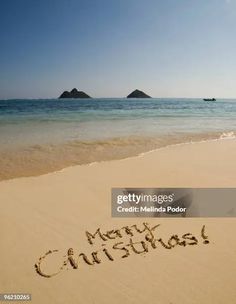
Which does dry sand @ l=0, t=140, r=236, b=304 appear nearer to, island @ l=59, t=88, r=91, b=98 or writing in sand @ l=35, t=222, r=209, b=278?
writing in sand @ l=35, t=222, r=209, b=278

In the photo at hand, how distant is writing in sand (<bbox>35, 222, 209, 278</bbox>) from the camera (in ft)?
11.0

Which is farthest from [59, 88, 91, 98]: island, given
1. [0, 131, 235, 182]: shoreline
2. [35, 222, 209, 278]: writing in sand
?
[35, 222, 209, 278]: writing in sand

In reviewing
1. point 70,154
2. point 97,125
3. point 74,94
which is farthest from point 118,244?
point 74,94

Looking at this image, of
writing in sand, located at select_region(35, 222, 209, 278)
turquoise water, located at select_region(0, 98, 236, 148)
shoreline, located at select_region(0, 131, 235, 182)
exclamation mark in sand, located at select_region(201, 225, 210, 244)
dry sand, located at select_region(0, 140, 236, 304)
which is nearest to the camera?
dry sand, located at select_region(0, 140, 236, 304)

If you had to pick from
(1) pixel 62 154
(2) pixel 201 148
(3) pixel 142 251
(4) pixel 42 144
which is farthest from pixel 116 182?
(4) pixel 42 144

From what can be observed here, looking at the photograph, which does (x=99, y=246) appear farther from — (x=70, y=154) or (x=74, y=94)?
(x=74, y=94)

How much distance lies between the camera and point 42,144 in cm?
1013

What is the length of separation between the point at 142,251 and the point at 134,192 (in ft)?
5.91

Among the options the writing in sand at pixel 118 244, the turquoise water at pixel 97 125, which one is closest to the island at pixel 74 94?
the turquoise water at pixel 97 125

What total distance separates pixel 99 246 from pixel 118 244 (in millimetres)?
219

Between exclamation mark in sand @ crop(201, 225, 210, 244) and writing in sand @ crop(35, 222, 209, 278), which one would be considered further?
exclamation mark in sand @ crop(201, 225, 210, 244)

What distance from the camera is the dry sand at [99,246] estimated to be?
2971 millimetres

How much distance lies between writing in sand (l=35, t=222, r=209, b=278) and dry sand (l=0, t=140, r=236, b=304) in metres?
0.04

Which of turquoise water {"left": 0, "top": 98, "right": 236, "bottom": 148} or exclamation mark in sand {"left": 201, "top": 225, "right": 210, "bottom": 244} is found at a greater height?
turquoise water {"left": 0, "top": 98, "right": 236, "bottom": 148}
